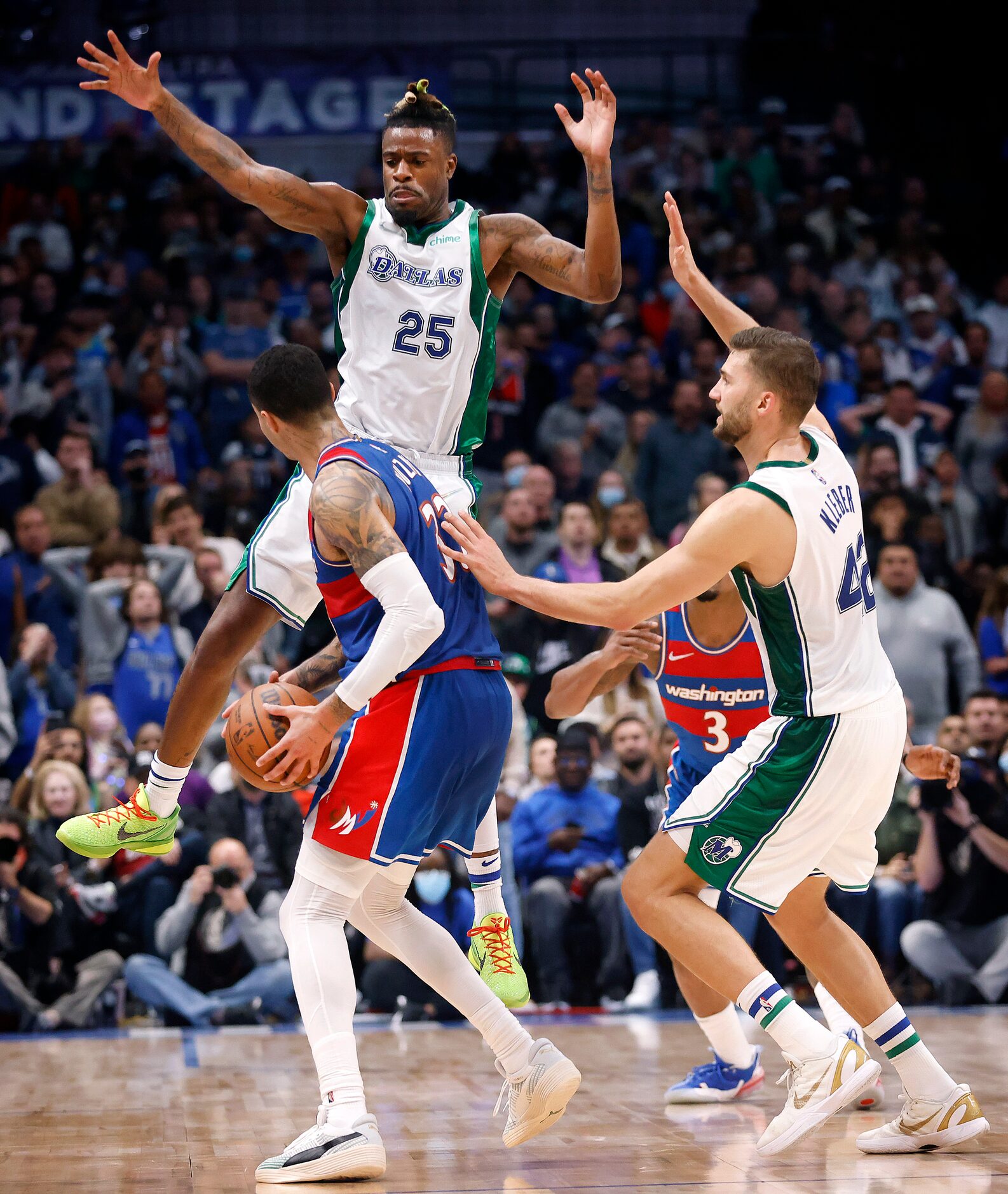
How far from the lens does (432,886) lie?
28.3 feet

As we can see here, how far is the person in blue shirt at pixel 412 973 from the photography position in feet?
28.1

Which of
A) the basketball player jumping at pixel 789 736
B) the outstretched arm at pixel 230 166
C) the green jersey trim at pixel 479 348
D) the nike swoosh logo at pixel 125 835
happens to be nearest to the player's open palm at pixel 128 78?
the outstretched arm at pixel 230 166

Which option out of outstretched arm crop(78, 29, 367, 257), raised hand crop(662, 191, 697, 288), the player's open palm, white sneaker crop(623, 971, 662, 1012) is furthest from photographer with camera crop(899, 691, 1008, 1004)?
the player's open palm

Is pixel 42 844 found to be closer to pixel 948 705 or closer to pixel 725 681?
pixel 725 681

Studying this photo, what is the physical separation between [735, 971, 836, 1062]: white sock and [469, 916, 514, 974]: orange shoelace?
0.83 meters

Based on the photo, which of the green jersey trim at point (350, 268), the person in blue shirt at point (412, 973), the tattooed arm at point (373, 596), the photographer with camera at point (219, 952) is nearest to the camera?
the tattooed arm at point (373, 596)

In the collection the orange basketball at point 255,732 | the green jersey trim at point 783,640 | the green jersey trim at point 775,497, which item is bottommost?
the orange basketball at point 255,732

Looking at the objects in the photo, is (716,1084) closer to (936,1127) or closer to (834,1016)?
(834,1016)

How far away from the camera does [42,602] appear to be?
10648 millimetres

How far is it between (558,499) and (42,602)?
13.2ft

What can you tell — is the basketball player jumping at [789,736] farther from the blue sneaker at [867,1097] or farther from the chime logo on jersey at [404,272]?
the chime logo on jersey at [404,272]

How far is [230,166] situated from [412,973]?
4972mm

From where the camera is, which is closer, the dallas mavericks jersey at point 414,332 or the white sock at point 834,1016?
the dallas mavericks jersey at point 414,332

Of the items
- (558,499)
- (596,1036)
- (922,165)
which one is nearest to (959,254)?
(922,165)
